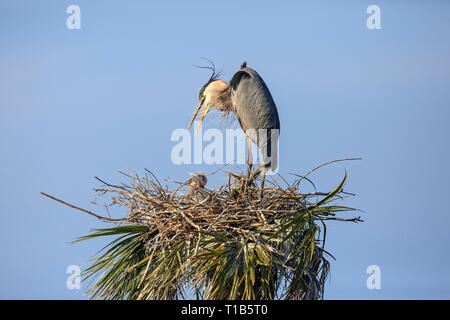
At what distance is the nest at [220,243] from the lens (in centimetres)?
602

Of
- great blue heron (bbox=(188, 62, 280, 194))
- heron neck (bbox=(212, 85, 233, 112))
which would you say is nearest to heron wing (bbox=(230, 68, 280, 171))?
great blue heron (bbox=(188, 62, 280, 194))

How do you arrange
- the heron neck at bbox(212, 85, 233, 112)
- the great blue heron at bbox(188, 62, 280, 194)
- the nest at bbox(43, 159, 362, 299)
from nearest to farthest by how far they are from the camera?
the nest at bbox(43, 159, 362, 299) → the great blue heron at bbox(188, 62, 280, 194) → the heron neck at bbox(212, 85, 233, 112)

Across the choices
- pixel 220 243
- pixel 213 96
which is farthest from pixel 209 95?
pixel 220 243

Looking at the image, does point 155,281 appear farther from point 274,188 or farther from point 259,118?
point 259,118

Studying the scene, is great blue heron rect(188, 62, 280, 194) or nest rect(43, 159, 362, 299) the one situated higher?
great blue heron rect(188, 62, 280, 194)

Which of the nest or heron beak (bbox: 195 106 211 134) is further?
heron beak (bbox: 195 106 211 134)

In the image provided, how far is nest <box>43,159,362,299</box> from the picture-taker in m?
6.02

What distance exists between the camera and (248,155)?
321 inches

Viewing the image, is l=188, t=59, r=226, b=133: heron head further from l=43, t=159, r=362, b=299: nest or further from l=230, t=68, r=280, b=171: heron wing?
l=43, t=159, r=362, b=299: nest

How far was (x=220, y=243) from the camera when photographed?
20.2 feet

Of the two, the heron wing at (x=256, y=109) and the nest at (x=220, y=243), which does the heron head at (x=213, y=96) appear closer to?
the heron wing at (x=256, y=109)

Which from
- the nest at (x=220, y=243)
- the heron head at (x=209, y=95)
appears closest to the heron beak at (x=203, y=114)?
the heron head at (x=209, y=95)

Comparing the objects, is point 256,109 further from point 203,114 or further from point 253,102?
point 203,114
